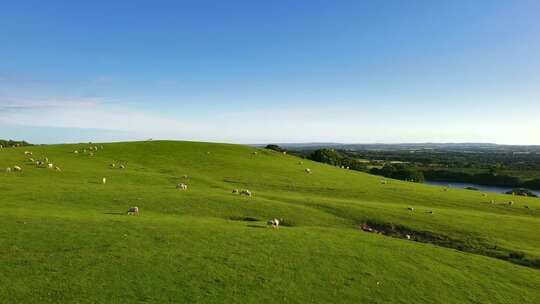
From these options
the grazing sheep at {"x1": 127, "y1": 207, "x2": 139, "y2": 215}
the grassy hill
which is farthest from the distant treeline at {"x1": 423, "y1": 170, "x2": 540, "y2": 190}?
the grazing sheep at {"x1": 127, "y1": 207, "x2": 139, "y2": 215}

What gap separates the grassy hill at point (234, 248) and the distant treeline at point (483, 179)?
127775 millimetres

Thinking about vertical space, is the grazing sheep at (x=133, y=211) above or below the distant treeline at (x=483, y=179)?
above

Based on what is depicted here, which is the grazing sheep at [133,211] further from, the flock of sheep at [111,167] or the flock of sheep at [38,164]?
the flock of sheep at [38,164]

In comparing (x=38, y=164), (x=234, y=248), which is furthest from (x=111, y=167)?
(x=234, y=248)

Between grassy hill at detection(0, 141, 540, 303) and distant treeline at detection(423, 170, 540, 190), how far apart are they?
5031 inches

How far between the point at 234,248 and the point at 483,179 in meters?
165

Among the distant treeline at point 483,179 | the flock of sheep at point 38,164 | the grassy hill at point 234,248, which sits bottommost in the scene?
the distant treeline at point 483,179

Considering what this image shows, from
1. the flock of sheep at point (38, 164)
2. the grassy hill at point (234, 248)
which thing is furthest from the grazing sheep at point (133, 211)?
the flock of sheep at point (38, 164)

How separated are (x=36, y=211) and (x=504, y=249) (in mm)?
30530

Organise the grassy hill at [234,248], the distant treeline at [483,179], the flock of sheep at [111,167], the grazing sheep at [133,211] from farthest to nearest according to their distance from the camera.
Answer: the distant treeline at [483,179], the flock of sheep at [111,167], the grazing sheep at [133,211], the grassy hill at [234,248]

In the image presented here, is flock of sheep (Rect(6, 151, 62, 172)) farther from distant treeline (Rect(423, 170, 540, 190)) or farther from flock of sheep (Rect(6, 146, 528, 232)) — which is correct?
distant treeline (Rect(423, 170, 540, 190))

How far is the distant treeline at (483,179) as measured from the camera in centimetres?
14712

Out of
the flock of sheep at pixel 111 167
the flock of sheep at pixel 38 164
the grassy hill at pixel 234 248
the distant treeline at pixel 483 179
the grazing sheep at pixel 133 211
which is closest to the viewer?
the grassy hill at pixel 234 248

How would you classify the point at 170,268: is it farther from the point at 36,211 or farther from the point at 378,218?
the point at 378,218
